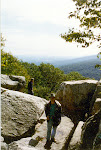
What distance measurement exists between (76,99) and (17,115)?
8128 millimetres

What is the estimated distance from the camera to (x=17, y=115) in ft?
34.4

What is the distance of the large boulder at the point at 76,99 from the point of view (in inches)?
661

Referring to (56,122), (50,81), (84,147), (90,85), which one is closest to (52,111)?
(56,122)

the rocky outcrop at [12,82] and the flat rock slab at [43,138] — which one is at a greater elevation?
the rocky outcrop at [12,82]

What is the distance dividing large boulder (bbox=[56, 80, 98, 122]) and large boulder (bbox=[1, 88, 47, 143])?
17.0 feet

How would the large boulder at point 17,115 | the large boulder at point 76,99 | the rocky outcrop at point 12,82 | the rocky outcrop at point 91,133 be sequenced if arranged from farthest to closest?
the rocky outcrop at point 12,82 → the large boulder at point 76,99 → the large boulder at point 17,115 → the rocky outcrop at point 91,133

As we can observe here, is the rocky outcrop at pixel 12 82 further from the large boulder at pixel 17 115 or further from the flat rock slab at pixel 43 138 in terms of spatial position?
the flat rock slab at pixel 43 138

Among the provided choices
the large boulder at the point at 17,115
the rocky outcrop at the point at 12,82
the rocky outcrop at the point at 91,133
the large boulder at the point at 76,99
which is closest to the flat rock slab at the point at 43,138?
the large boulder at the point at 17,115

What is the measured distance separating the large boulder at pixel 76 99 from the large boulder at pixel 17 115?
517 centimetres

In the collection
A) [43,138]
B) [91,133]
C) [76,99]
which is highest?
[91,133]

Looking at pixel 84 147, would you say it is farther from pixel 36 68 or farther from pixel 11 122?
pixel 36 68

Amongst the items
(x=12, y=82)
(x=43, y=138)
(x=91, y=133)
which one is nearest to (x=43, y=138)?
(x=43, y=138)

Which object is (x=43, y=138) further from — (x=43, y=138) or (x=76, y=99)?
(x=76, y=99)

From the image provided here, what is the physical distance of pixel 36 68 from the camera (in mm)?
65625
